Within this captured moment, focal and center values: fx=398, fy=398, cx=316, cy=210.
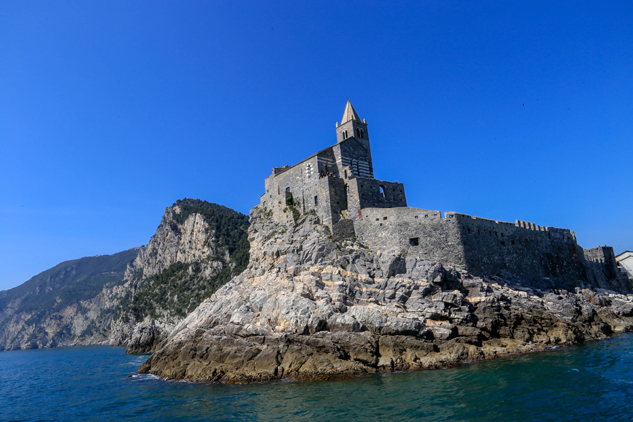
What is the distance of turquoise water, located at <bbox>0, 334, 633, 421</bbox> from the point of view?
51.1 ft

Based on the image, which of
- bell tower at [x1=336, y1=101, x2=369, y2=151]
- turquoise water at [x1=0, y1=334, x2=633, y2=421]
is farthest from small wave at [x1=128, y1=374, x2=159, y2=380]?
bell tower at [x1=336, y1=101, x2=369, y2=151]

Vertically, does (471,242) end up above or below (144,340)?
above

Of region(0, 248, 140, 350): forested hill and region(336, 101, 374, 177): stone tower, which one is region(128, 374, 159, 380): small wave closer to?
region(336, 101, 374, 177): stone tower

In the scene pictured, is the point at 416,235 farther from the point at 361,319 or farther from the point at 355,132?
the point at 355,132

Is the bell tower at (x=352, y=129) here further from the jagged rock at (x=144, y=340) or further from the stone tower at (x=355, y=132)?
the jagged rock at (x=144, y=340)

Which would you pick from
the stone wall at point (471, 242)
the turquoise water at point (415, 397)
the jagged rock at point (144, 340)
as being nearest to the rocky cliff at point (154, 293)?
the jagged rock at point (144, 340)

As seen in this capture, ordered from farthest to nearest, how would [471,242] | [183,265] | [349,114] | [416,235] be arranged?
[183,265] < [349,114] < [471,242] < [416,235]

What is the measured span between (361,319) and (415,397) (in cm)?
907

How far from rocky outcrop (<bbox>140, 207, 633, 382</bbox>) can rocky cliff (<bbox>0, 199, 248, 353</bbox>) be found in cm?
3827

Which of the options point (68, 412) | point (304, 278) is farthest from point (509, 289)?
point (68, 412)

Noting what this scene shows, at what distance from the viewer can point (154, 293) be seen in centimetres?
9981

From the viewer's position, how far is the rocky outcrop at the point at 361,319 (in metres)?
24.5

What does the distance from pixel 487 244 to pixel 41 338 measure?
166 metres

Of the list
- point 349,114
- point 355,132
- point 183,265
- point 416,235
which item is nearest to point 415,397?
point 416,235
